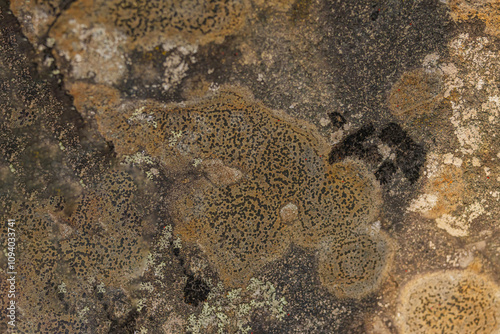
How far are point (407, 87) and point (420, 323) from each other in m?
6.51

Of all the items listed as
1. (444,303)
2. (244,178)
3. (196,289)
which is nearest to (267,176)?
(244,178)

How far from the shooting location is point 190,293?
8.76 m

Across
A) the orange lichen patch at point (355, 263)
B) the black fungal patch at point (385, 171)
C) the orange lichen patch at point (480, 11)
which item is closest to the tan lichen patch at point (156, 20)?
the black fungal patch at point (385, 171)

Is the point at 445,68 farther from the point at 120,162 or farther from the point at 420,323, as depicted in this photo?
the point at 120,162

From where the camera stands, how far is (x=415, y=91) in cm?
861

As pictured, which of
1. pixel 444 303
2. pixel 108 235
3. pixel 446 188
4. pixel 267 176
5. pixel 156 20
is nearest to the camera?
pixel 156 20

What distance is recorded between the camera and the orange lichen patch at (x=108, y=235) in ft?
28.5

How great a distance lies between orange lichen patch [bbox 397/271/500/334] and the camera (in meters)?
8.88

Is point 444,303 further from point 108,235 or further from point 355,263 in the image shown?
point 108,235

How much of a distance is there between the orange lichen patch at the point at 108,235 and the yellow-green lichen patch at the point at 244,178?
1.07 m

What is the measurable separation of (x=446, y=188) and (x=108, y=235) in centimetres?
927

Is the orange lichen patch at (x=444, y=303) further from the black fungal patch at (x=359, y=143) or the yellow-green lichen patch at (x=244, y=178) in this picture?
the black fungal patch at (x=359, y=143)

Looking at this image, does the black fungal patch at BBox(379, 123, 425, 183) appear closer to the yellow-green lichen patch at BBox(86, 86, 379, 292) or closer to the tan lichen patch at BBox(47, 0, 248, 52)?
the yellow-green lichen patch at BBox(86, 86, 379, 292)

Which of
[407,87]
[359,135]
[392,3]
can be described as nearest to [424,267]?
[359,135]
